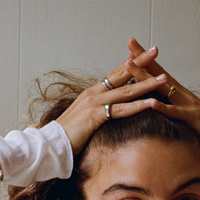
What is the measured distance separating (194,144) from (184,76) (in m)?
0.66

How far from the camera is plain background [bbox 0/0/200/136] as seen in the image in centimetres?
121

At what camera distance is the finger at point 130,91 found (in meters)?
0.67

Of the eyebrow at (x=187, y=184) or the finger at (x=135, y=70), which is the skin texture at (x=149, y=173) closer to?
the eyebrow at (x=187, y=184)

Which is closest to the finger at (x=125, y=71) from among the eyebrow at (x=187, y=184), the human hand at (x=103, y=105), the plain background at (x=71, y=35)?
the human hand at (x=103, y=105)

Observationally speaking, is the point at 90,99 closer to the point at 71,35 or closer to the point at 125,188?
the point at 125,188

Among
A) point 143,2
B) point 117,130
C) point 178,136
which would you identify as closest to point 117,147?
point 117,130

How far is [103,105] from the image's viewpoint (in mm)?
699

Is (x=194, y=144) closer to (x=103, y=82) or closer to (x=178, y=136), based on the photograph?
(x=178, y=136)

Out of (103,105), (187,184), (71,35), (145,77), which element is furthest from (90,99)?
(71,35)

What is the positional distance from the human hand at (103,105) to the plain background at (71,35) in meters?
0.55

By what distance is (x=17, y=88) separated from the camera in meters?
1.23

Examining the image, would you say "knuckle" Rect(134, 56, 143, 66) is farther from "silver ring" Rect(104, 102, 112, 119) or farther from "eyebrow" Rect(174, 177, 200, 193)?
"eyebrow" Rect(174, 177, 200, 193)

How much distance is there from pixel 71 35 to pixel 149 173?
2.51 ft

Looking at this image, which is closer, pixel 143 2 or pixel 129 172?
pixel 129 172
